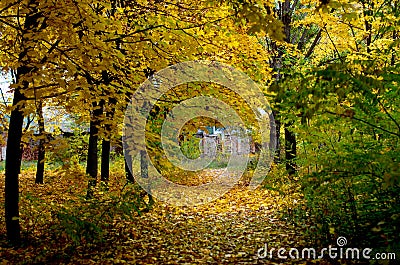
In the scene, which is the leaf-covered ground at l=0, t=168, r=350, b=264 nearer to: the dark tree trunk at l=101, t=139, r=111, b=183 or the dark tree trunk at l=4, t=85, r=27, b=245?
the dark tree trunk at l=4, t=85, r=27, b=245

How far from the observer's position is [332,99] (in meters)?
3.71

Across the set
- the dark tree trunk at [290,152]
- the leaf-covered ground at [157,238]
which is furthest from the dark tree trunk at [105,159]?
the dark tree trunk at [290,152]

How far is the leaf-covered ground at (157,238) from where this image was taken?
4879 millimetres

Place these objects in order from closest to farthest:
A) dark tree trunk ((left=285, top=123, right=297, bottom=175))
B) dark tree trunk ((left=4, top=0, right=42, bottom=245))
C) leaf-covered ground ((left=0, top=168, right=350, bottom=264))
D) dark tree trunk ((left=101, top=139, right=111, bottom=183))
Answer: leaf-covered ground ((left=0, top=168, right=350, bottom=264)) < dark tree trunk ((left=4, top=0, right=42, bottom=245)) < dark tree trunk ((left=285, top=123, right=297, bottom=175)) < dark tree trunk ((left=101, top=139, right=111, bottom=183))

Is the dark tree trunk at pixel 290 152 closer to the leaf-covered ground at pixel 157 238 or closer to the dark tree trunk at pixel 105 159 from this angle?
the leaf-covered ground at pixel 157 238

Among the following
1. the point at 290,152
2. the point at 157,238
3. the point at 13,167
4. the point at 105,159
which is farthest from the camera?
the point at 105,159

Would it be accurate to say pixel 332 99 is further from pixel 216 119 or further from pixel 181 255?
pixel 216 119

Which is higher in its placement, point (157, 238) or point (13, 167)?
point (13, 167)

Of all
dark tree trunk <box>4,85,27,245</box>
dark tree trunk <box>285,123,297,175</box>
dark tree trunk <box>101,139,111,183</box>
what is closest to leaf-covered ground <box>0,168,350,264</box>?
dark tree trunk <box>4,85,27,245</box>

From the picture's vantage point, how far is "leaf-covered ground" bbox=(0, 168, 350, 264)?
4879 mm

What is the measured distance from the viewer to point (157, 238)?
613 centimetres

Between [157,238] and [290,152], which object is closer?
[157,238]

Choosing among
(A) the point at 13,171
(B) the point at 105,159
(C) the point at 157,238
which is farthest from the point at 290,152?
(A) the point at 13,171

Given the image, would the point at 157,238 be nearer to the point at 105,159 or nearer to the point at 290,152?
the point at 105,159
